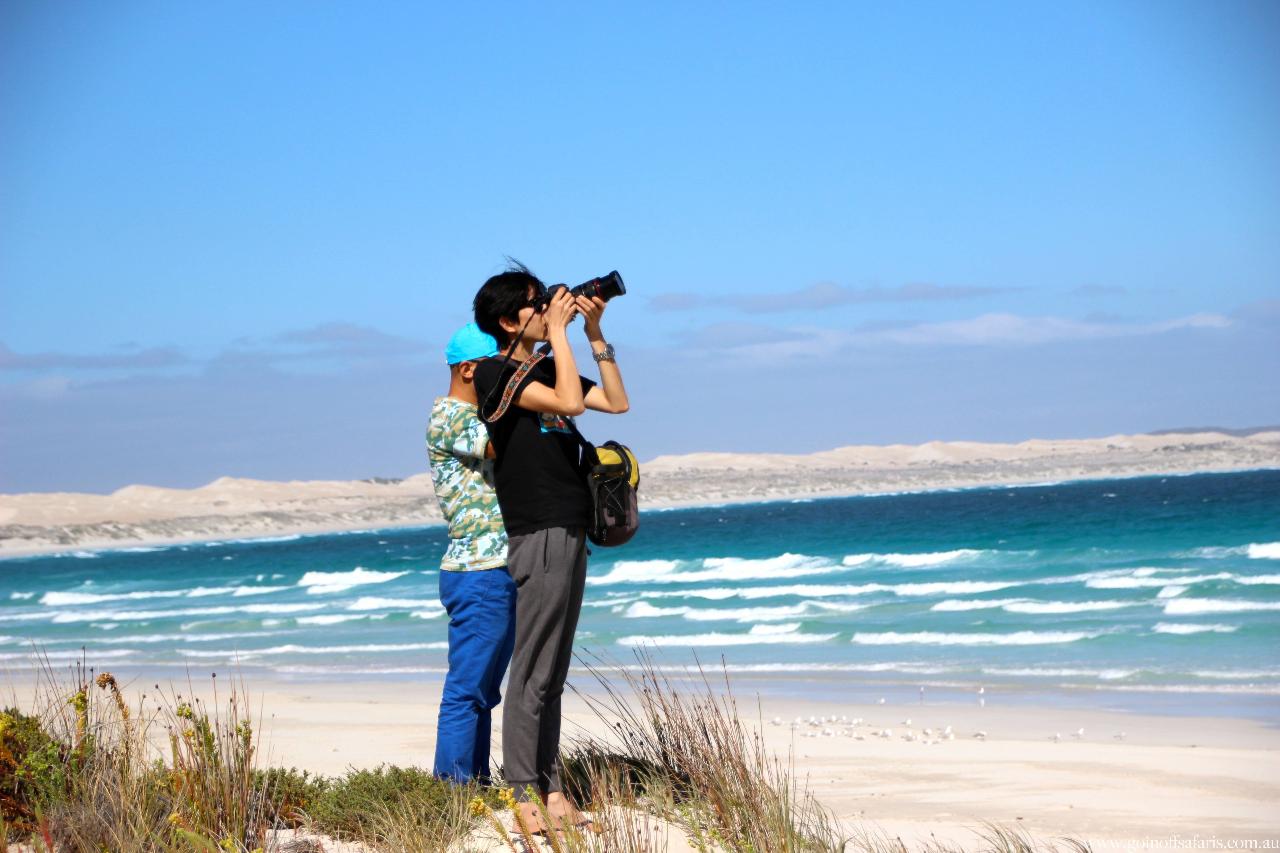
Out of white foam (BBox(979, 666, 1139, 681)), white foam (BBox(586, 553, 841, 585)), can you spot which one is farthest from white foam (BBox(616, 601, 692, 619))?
white foam (BBox(979, 666, 1139, 681))

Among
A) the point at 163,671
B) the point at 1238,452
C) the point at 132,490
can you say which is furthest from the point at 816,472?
the point at 163,671

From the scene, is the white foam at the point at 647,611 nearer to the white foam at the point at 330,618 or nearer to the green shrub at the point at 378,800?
the white foam at the point at 330,618

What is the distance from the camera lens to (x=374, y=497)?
11494cm

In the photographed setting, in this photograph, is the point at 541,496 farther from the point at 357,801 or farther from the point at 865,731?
the point at 865,731

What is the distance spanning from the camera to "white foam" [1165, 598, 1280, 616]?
48.1 feet

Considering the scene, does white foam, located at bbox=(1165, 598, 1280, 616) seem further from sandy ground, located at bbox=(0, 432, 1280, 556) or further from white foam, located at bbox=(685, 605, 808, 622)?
sandy ground, located at bbox=(0, 432, 1280, 556)

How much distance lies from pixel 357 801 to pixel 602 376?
1.67 metres

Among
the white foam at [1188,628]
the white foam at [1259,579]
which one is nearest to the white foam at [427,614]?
the white foam at [1188,628]

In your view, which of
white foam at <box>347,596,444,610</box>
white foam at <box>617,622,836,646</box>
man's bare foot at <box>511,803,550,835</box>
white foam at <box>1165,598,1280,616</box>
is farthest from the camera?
white foam at <box>347,596,444,610</box>

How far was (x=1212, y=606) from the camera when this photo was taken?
1508 centimetres

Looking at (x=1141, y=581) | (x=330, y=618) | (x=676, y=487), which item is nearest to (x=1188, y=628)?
(x=1141, y=581)

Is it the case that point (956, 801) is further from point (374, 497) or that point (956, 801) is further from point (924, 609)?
point (374, 497)

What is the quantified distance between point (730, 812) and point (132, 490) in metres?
120

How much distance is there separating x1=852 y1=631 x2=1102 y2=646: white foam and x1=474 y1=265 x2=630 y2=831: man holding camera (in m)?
10.4
